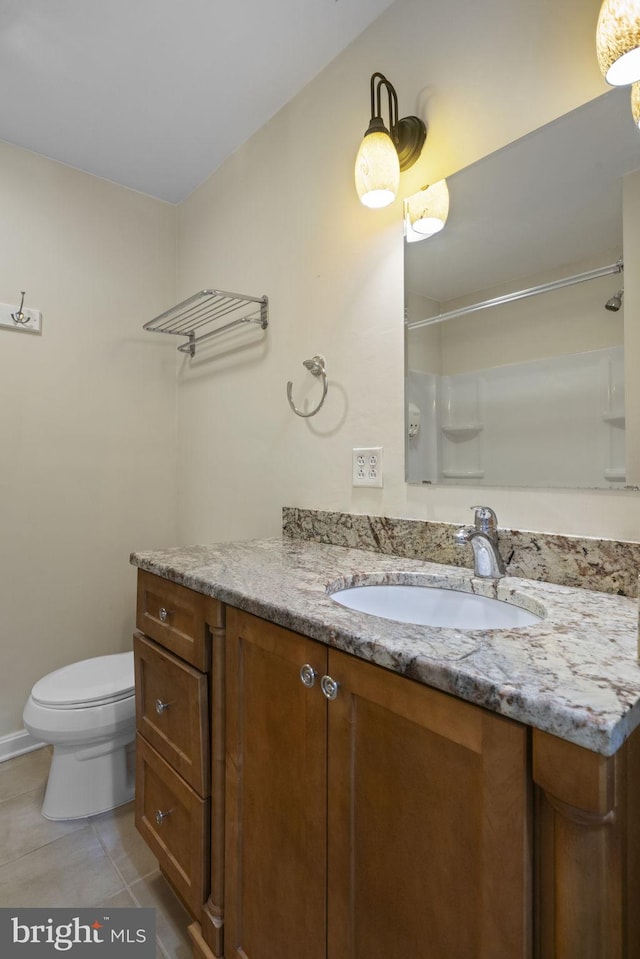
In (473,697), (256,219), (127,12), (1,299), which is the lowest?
(473,697)

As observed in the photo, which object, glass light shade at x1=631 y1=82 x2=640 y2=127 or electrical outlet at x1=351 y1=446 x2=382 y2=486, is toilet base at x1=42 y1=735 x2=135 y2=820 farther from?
glass light shade at x1=631 y1=82 x2=640 y2=127

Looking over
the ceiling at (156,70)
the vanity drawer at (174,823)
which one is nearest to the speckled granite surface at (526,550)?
the vanity drawer at (174,823)

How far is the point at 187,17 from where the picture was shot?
1405 mm

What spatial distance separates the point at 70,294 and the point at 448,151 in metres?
1.68

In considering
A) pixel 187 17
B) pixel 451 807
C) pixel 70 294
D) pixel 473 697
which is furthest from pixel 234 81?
pixel 451 807

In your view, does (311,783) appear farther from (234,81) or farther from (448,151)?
(234,81)

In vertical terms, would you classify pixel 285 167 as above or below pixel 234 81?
below

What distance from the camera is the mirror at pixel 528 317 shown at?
3.16 ft

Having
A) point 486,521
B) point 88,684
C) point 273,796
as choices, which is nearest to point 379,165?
point 486,521

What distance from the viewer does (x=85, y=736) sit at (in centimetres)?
149

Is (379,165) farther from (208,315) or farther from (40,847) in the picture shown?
(40,847)

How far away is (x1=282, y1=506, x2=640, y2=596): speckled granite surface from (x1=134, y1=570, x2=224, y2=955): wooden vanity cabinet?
55 centimetres

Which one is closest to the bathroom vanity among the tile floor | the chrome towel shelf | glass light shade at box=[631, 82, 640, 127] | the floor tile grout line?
the tile floor

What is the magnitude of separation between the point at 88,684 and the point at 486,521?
1.42m
